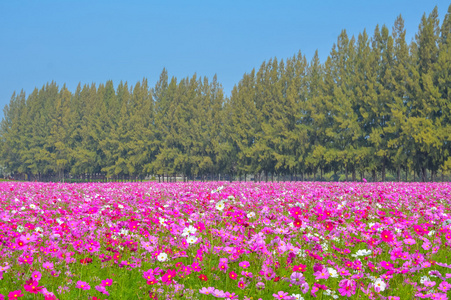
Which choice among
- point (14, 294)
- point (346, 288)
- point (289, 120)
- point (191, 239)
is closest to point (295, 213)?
point (191, 239)

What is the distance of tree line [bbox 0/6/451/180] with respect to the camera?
3092 centimetres

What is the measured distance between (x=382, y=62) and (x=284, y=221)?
33272 millimetres

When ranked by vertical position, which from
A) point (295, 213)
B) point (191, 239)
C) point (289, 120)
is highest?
point (289, 120)

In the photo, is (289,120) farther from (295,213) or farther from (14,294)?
(14,294)

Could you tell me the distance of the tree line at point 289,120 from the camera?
30922 millimetres

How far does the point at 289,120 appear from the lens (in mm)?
38375

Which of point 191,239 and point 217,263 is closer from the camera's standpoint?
point 191,239

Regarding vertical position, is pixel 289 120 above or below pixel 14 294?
above

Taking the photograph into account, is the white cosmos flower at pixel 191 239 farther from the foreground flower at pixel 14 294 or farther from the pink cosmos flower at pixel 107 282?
the foreground flower at pixel 14 294

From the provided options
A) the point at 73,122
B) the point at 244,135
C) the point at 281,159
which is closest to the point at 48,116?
the point at 73,122

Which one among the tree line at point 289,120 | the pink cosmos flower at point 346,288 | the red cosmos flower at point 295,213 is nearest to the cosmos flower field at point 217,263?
the pink cosmos flower at point 346,288

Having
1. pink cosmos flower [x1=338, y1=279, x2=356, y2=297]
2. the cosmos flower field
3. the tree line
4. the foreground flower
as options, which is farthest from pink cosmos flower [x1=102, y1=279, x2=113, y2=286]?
the tree line

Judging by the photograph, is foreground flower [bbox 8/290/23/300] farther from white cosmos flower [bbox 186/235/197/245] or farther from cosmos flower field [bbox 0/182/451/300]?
white cosmos flower [bbox 186/235/197/245]

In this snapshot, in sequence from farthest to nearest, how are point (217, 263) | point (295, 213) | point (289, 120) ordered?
point (289, 120), point (295, 213), point (217, 263)
